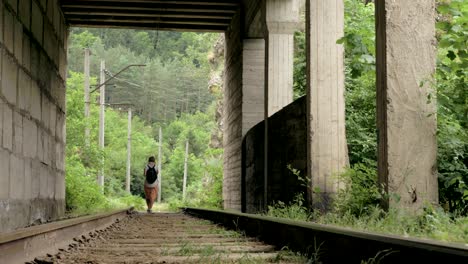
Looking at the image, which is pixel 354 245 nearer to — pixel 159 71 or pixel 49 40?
pixel 49 40

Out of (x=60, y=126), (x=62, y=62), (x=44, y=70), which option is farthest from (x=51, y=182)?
(x=62, y=62)

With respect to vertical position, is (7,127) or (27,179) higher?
(7,127)

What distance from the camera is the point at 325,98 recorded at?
7.99 metres

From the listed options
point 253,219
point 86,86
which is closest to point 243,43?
point 253,219

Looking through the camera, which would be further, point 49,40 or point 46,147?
point 49,40

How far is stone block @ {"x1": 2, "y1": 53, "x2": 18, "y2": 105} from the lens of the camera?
7491 mm

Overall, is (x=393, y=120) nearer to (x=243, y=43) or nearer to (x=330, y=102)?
(x=330, y=102)

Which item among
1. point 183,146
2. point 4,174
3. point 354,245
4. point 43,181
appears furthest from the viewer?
point 183,146

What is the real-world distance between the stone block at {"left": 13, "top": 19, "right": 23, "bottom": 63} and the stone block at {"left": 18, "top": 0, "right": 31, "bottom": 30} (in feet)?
0.59

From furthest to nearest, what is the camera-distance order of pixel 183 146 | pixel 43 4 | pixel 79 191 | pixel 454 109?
pixel 183 146 → pixel 79 191 → pixel 43 4 → pixel 454 109

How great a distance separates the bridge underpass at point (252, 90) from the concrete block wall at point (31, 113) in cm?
2

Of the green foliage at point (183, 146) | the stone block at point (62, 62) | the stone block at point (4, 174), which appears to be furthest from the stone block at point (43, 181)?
the green foliage at point (183, 146)

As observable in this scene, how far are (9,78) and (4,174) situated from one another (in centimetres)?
122

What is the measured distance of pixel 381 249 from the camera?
117 inches
